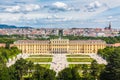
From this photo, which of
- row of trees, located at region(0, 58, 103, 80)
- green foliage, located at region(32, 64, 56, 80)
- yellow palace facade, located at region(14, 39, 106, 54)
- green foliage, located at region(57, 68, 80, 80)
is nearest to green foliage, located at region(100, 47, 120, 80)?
row of trees, located at region(0, 58, 103, 80)

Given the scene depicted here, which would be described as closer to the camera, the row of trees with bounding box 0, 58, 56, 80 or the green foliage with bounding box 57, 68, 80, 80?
the row of trees with bounding box 0, 58, 56, 80

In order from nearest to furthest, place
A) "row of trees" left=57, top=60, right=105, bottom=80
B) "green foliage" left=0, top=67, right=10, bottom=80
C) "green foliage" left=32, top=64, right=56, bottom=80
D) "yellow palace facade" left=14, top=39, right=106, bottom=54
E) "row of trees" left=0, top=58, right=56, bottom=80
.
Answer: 1. "green foliage" left=0, top=67, right=10, bottom=80
2. "row of trees" left=0, top=58, right=56, bottom=80
3. "green foliage" left=32, top=64, right=56, bottom=80
4. "row of trees" left=57, top=60, right=105, bottom=80
5. "yellow palace facade" left=14, top=39, right=106, bottom=54

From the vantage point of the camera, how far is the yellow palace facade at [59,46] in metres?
78.8

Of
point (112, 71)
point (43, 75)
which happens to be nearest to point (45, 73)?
point (43, 75)

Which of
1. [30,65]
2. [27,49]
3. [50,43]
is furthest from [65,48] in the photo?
[30,65]

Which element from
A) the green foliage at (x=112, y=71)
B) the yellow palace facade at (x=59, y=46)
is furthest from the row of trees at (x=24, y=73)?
the yellow palace facade at (x=59, y=46)

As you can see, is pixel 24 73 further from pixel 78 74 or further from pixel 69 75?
pixel 78 74

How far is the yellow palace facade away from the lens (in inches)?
3103

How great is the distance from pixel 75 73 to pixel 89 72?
2.33m

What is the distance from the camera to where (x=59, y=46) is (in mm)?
79625

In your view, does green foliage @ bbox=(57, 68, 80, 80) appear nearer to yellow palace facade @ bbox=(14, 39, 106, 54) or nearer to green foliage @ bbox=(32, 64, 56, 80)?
green foliage @ bbox=(32, 64, 56, 80)

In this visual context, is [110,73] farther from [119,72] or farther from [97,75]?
[97,75]

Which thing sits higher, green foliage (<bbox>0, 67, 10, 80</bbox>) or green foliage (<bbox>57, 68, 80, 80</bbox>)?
green foliage (<bbox>0, 67, 10, 80</bbox>)

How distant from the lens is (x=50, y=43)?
79500 millimetres
